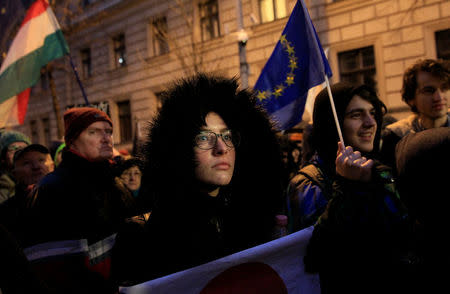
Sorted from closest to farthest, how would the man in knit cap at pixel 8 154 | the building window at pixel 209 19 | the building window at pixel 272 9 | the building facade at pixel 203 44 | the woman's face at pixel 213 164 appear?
1. the woman's face at pixel 213 164
2. the man in knit cap at pixel 8 154
3. the building facade at pixel 203 44
4. the building window at pixel 272 9
5. the building window at pixel 209 19

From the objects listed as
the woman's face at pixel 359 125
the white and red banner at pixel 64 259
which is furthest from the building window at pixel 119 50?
the woman's face at pixel 359 125

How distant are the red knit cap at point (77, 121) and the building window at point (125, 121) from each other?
12.4 meters

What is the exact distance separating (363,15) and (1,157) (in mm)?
9325

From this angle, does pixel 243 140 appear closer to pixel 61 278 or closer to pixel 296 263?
pixel 296 263

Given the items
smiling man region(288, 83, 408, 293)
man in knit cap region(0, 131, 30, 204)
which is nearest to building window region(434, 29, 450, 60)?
smiling man region(288, 83, 408, 293)

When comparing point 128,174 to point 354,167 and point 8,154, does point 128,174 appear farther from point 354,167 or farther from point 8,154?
point 354,167

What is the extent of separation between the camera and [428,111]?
2584 millimetres

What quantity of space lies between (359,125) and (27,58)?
13.7 feet

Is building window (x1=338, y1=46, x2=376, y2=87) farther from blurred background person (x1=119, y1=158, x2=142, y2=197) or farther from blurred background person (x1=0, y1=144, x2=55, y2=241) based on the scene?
blurred background person (x1=0, y1=144, x2=55, y2=241)

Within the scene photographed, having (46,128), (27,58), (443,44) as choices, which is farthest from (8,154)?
(46,128)

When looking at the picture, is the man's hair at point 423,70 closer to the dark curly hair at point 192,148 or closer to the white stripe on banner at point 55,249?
the dark curly hair at point 192,148

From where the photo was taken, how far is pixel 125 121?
1480 cm

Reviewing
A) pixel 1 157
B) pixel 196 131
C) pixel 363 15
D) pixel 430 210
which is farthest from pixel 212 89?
pixel 363 15

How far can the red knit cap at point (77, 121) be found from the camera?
254cm
